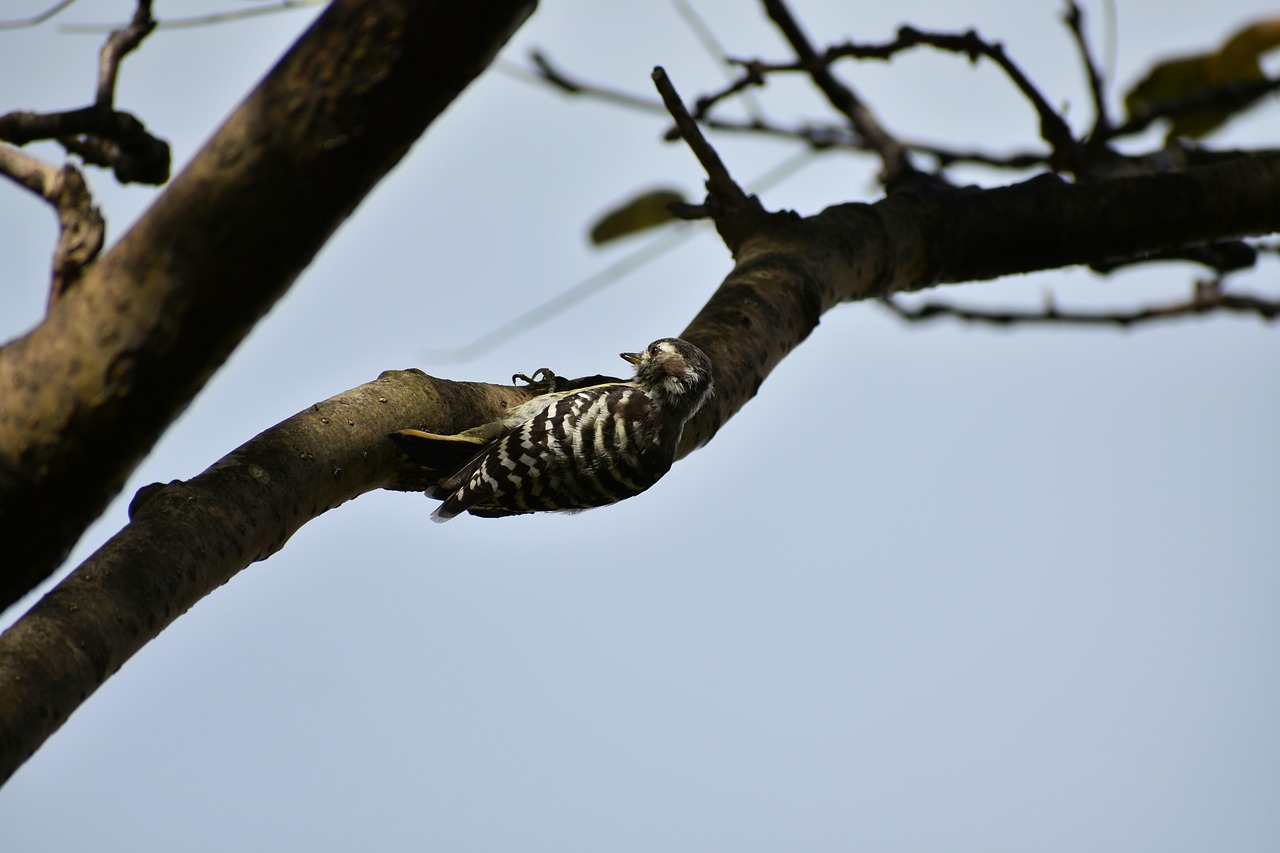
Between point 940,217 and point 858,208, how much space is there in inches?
11.2

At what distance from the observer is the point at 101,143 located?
8.56ft

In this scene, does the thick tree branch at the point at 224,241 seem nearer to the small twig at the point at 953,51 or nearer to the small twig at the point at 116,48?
the small twig at the point at 116,48

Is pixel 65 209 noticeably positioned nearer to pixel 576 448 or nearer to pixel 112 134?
pixel 112 134

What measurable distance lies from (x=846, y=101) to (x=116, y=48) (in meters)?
2.68

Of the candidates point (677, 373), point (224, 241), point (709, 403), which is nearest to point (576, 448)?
point (677, 373)

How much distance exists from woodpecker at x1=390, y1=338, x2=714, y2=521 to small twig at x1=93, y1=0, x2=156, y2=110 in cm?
127

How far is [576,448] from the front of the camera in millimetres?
3438

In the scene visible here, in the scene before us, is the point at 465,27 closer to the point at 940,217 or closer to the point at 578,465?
the point at 578,465

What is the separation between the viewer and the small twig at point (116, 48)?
86.2 inches

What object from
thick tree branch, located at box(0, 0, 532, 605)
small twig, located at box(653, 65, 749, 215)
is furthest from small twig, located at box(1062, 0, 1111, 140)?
thick tree branch, located at box(0, 0, 532, 605)

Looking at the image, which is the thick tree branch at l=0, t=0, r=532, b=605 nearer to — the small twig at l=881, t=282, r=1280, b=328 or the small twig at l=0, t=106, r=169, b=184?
the small twig at l=0, t=106, r=169, b=184

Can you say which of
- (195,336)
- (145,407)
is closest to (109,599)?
(145,407)

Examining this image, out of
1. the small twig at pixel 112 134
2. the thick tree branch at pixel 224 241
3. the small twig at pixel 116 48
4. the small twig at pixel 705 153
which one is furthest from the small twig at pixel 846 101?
the thick tree branch at pixel 224 241

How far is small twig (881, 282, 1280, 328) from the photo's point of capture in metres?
4.46
